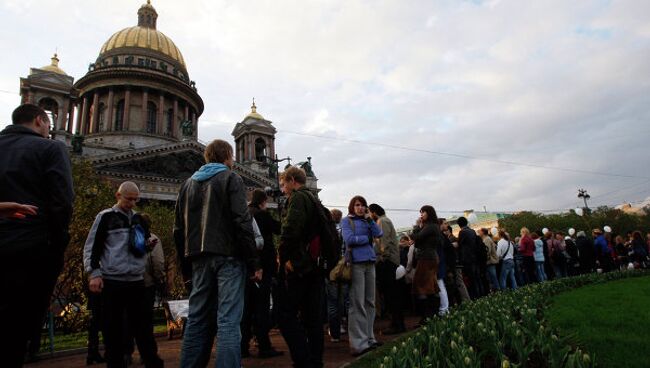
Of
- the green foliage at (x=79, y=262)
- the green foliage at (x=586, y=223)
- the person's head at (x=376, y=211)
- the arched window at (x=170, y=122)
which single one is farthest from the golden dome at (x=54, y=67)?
the green foliage at (x=586, y=223)

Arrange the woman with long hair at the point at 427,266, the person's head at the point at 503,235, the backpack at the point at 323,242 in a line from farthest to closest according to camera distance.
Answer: the person's head at the point at 503,235, the woman with long hair at the point at 427,266, the backpack at the point at 323,242

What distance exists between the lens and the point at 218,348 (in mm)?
3203

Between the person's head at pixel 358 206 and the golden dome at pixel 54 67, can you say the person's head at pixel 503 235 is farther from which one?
the golden dome at pixel 54 67

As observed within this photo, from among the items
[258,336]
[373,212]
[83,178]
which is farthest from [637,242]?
[83,178]

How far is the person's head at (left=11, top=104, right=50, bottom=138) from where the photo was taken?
3080mm

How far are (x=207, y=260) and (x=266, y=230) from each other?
2064 millimetres

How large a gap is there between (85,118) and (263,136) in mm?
19207

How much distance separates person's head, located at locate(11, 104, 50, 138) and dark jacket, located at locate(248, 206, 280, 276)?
2634mm

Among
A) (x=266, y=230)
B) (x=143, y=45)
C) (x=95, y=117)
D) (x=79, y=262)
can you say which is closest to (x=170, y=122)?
(x=95, y=117)

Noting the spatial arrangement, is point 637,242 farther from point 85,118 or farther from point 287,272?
point 85,118

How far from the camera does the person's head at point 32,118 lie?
308cm

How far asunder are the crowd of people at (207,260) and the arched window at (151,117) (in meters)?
43.2

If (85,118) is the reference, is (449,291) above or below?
below

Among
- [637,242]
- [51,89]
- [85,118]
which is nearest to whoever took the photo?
[637,242]
